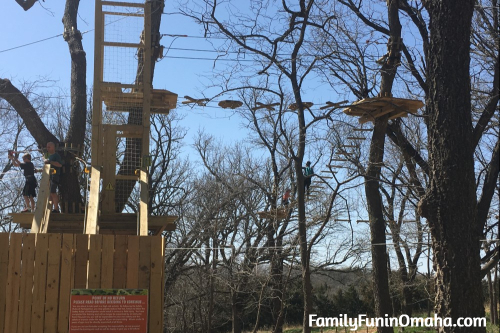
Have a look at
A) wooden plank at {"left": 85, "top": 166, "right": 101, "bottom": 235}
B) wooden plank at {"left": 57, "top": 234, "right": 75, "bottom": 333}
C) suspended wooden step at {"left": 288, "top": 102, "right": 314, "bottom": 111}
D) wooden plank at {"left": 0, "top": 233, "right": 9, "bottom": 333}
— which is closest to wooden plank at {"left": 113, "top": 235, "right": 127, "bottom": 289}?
wooden plank at {"left": 57, "top": 234, "right": 75, "bottom": 333}

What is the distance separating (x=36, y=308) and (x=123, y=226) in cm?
371

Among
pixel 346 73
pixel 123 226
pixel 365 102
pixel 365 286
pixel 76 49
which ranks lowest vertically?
pixel 365 286

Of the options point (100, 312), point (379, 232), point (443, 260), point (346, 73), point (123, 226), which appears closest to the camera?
point (100, 312)

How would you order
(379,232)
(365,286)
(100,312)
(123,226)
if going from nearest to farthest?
(100,312) < (123,226) < (379,232) < (365,286)

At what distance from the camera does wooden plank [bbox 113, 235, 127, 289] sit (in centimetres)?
611

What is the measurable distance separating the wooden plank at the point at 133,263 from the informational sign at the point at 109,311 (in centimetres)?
10

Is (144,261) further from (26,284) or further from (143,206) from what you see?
(143,206)

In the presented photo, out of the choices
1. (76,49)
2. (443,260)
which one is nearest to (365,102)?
(443,260)

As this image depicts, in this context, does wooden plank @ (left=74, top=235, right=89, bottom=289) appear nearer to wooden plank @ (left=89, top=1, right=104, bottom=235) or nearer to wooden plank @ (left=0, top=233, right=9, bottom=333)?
wooden plank @ (left=0, top=233, right=9, bottom=333)

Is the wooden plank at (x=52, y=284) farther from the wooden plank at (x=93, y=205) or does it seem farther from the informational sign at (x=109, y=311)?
the wooden plank at (x=93, y=205)

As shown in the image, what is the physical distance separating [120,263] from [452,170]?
175 inches

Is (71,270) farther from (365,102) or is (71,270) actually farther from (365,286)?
(365,286)

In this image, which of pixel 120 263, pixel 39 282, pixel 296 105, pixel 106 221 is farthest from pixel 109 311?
pixel 296 105

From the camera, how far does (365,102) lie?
10.3 meters
